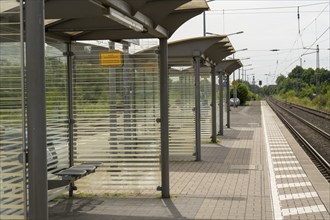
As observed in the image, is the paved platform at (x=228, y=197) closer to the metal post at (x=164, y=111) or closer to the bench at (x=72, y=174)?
the metal post at (x=164, y=111)

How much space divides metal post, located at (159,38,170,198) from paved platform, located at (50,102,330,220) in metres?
0.32

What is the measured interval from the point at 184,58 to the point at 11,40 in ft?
29.2

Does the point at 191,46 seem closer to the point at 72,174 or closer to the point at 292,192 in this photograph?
the point at 292,192

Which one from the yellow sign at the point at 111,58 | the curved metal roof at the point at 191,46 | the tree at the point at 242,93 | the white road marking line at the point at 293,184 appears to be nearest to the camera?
the yellow sign at the point at 111,58

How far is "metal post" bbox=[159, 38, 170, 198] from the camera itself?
8.54m

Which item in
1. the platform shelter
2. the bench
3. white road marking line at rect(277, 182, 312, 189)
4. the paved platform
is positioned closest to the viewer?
the bench

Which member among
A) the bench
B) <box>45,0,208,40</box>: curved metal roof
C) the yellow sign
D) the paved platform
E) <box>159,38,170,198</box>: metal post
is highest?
<box>45,0,208,40</box>: curved metal roof

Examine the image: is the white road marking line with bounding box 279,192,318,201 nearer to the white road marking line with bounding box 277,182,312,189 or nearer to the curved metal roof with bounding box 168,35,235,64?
the white road marking line with bounding box 277,182,312,189

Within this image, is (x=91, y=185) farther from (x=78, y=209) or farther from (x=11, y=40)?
(x=11, y=40)

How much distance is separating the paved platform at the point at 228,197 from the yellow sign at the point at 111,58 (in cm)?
210

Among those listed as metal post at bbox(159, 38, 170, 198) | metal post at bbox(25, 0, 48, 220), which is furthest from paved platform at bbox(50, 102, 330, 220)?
metal post at bbox(25, 0, 48, 220)

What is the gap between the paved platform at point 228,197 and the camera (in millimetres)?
7590

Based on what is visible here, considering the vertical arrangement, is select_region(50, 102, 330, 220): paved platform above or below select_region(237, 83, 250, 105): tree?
below

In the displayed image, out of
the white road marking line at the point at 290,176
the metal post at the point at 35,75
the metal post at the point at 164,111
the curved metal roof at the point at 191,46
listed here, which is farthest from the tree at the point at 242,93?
the metal post at the point at 35,75
